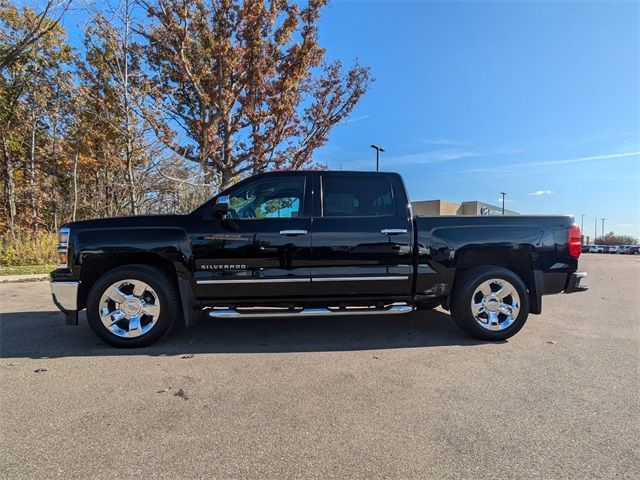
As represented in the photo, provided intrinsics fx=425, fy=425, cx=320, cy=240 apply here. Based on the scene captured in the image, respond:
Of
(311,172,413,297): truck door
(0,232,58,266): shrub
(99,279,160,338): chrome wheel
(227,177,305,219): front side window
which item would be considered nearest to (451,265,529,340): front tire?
(311,172,413,297): truck door

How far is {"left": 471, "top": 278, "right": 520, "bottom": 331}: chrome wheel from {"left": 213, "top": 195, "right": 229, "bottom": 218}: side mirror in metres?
3.02

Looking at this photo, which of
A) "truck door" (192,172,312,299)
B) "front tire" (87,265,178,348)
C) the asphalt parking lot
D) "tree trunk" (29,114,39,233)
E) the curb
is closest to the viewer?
the asphalt parking lot

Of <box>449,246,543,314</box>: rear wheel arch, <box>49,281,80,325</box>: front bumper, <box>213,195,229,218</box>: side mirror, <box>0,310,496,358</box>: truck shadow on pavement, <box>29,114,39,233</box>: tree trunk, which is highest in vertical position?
<box>29,114,39,233</box>: tree trunk

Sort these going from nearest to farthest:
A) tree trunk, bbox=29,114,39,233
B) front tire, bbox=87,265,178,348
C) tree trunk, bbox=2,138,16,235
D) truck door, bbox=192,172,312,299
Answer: front tire, bbox=87,265,178,348 → truck door, bbox=192,172,312,299 → tree trunk, bbox=2,138,16,235 → tree trunk, bbox=29,114,39,233

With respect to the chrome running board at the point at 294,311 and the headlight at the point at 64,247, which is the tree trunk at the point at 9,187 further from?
the chrome running board at the point at 294,311

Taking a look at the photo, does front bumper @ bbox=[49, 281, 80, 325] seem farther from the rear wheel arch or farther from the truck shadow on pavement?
the rear wheel arch

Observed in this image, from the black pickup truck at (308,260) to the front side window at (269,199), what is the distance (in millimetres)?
13

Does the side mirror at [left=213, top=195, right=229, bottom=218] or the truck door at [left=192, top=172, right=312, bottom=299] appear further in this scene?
the truck door at [left=192, top=172, right=312, bottom=299]

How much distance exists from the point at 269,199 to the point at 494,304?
9.59 ft

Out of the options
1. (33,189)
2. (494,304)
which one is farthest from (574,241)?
(33,189)

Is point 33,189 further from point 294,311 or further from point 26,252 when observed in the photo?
point 294,311

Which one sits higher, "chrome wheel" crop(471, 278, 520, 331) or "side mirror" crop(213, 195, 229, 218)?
"side mirror" crop(213, 195, 229, 218)

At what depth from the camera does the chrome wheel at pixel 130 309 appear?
4.62m

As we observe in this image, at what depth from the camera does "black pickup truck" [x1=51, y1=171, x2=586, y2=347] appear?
4660 mm
